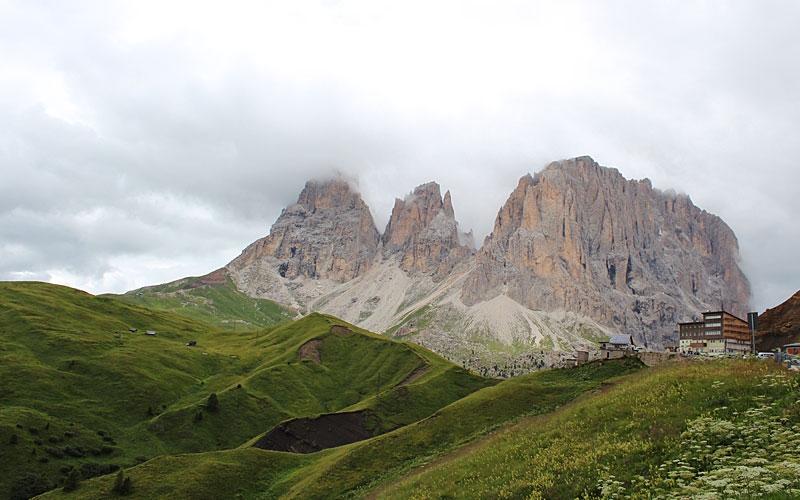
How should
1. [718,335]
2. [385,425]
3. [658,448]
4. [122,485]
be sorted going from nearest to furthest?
[658,448] → [122,485] → [718,335] → [385,425]

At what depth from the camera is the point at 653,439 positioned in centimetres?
3300

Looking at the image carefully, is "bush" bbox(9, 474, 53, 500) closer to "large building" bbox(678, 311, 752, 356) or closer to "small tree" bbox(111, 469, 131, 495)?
"small tree" bbox(111, 469, 131, 495)

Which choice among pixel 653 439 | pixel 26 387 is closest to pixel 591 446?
pixel 653 439

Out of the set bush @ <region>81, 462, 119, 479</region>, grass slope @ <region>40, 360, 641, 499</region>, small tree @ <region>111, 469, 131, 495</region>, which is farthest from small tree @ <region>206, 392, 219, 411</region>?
small tree @ <region>111, 469, 131, 495</region>

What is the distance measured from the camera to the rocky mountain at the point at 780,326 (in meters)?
95.6

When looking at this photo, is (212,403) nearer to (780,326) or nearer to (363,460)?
(363,460)

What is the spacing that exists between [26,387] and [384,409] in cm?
9240

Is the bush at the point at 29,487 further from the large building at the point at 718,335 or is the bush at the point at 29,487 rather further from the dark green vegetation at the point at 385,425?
the large building at the point at 718,335

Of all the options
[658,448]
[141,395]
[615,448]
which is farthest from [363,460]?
[141,395]

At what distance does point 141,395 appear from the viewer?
150625mm

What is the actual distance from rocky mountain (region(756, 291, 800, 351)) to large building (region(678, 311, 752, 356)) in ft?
25.4

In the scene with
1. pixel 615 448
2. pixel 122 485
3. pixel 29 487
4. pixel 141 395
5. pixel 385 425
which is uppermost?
pixel 615 448

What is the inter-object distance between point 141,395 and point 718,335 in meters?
147

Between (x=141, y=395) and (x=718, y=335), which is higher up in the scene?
(x=718, y=335)
